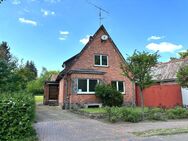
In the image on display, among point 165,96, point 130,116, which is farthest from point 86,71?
point 130,116

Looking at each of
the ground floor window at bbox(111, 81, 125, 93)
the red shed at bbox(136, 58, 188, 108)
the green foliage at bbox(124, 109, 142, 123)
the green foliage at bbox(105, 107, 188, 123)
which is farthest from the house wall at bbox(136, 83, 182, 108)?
the green foliage at bbox(124, 109, 142, 123)

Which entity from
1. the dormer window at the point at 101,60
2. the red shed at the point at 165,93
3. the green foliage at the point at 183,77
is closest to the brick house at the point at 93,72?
the dormer window at the point at 101,60

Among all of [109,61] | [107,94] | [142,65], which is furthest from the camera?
[109,61]

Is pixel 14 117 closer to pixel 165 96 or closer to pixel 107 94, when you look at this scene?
pixel 107 94

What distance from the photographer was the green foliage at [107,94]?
2120 centimetres

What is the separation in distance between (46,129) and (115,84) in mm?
13980

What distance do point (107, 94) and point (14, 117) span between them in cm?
1358

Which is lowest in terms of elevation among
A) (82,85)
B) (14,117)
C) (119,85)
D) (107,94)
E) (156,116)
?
(156,116)

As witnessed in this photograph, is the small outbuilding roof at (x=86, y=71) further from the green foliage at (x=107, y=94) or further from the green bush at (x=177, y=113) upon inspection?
the green bush at (x=177, y=113)

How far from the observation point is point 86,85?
22.1 meters

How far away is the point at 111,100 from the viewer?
21609mm

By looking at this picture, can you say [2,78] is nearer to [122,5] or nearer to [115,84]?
[122,5]

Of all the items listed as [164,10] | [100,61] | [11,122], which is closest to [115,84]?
[100,61]

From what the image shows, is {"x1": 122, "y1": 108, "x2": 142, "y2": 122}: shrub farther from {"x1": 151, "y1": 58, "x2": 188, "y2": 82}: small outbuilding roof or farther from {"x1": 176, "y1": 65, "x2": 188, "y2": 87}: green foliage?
{"x1": 151, "y1": 58, "x2": 188, "y2": 82}: small outbuilding roof
